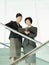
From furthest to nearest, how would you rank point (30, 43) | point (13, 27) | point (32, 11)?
point (32, 11) → point (13, 27) → point (30, 43)

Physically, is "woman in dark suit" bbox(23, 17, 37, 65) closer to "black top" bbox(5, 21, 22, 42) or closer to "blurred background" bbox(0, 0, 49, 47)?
"black top" bbox(5, 21, 22, 42)

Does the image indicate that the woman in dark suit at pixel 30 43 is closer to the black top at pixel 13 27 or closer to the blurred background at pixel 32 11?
the black top at pixel 13 27

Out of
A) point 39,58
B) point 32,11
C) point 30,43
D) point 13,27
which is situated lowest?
point 32,11

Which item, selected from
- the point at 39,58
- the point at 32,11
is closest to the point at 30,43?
the point at 39,58

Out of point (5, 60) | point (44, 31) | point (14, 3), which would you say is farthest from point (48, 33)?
point (5, 60)

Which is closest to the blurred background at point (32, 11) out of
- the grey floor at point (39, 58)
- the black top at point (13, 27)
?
the grey floor at point (39, 58)

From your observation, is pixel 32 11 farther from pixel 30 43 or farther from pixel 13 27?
pixel 30 43

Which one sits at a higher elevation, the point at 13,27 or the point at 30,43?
the point at 13,27

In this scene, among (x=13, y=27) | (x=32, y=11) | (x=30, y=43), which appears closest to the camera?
(x=30, y=43)

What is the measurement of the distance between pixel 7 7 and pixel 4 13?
0.83 ft

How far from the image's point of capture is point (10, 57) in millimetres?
3742

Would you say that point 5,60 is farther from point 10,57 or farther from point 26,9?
point 26,9

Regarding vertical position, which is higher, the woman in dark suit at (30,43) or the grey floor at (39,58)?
the woman in dark suit at (30,43)

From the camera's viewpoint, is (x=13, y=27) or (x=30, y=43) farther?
(x=13, y=27)
